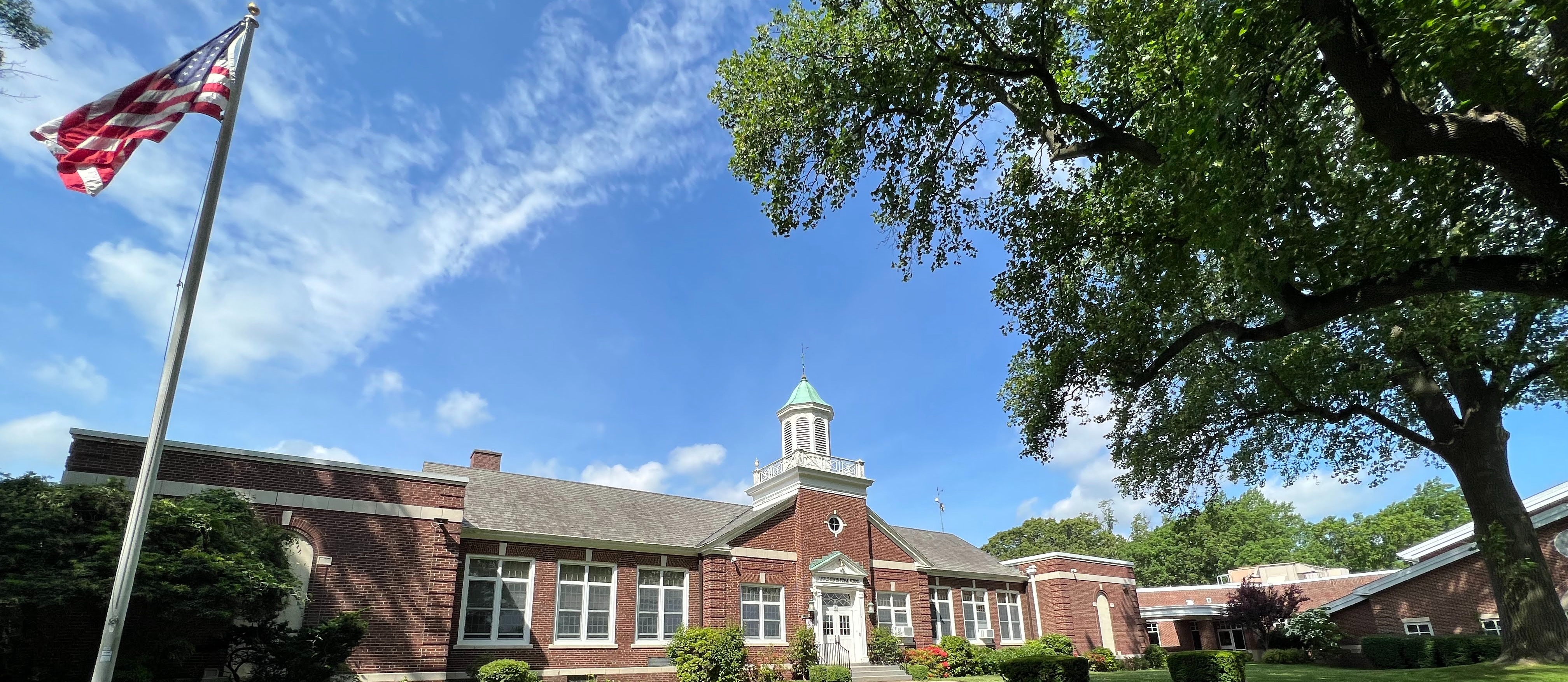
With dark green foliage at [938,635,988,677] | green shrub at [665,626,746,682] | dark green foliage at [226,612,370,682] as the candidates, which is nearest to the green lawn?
dark green foliage at [938,635,988,677]

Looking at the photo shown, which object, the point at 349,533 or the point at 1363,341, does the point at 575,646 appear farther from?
the point at 1363,341

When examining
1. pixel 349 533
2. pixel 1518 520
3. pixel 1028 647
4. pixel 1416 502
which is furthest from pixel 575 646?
pixel 1416 502

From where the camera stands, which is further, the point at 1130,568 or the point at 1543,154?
the point at 1130,568

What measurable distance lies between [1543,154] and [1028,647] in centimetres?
2658

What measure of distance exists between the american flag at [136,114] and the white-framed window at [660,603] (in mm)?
17835

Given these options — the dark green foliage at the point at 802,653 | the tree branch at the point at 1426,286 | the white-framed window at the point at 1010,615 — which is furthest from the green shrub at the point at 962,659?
the tree branch at the point at 1426,286

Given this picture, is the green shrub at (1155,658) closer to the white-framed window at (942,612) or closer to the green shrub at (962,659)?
the white-framed window at (942,612)

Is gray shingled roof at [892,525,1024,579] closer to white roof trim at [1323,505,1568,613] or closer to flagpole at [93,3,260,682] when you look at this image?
white roof trim at [1323,505,1568,613]

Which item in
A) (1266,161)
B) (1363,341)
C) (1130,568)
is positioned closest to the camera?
(1266,161)

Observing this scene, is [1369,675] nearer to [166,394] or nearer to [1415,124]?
[1415,124]

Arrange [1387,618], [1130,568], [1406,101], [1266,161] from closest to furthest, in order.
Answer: [1406,101] < [1266,161] < [1387,618] < [1130,568]

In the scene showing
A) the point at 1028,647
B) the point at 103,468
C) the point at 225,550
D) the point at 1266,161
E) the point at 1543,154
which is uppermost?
the point at 1266,161

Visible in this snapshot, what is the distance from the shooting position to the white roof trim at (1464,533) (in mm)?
24953

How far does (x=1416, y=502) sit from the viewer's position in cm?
6619
